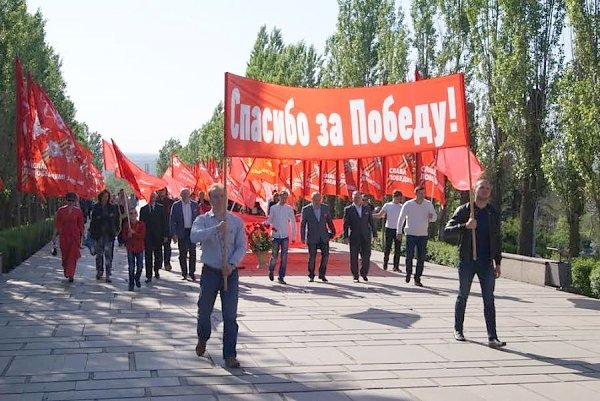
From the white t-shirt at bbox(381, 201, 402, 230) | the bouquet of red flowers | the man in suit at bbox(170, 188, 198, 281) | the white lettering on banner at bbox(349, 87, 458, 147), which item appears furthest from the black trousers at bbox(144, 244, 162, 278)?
the white t-shirt at bbox(381, 201, 402, 230)

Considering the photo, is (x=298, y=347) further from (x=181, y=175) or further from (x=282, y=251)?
(x=181, y=175)

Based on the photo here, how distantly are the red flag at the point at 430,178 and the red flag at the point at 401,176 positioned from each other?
78cm

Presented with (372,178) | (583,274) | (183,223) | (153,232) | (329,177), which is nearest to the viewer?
(583,274)

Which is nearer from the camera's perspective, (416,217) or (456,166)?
(416,217)

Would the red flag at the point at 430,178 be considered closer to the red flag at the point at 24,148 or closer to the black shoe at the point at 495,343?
the red flag at the point at 24,148

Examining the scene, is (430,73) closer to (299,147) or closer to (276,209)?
(276,209)

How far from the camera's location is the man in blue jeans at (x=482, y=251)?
8188 millimetres

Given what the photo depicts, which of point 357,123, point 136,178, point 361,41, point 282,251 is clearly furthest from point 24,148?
point 361,41

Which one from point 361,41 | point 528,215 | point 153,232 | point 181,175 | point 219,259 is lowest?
point 219,259

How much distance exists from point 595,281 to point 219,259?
8.04 metres

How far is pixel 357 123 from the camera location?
11383 mm

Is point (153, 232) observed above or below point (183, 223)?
below

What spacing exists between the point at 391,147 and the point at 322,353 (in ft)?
14.2

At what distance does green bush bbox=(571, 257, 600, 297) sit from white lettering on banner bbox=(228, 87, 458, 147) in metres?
4.42
